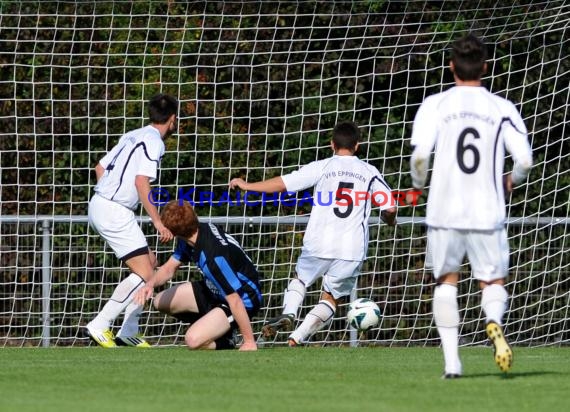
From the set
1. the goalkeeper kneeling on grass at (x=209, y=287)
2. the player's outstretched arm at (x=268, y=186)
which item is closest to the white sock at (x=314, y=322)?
the goalkeeper kneeling on grass at (x=209, y=287)

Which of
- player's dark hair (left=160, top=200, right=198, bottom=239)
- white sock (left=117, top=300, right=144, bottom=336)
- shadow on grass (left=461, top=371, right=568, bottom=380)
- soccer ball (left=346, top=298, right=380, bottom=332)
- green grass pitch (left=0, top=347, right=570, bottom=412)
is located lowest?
green grass pitch (left=0, top=347, right=570, bottom=412)

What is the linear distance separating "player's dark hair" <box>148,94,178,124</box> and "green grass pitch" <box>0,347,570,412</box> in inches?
79.7

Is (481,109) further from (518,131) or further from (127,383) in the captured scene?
(127,383)

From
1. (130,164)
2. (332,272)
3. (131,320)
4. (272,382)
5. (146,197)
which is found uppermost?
(130,164)

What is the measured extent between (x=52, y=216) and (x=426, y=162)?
660cm

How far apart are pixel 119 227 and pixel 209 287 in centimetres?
105

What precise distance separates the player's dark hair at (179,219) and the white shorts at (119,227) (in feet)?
4.52

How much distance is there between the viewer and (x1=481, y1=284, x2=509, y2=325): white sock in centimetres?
738

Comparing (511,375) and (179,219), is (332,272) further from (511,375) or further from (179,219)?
(511,375)

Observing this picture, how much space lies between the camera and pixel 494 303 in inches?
292

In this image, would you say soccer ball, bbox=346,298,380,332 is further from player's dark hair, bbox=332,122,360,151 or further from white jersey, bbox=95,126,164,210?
white jersey, bbox=95,126,164,210

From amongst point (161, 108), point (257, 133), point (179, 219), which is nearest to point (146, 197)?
point (161, 108)

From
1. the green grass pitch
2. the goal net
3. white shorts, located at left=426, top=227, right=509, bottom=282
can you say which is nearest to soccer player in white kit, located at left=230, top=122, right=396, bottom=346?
the green grass pitch

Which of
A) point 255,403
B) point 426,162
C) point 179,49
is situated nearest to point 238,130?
point 179,49
